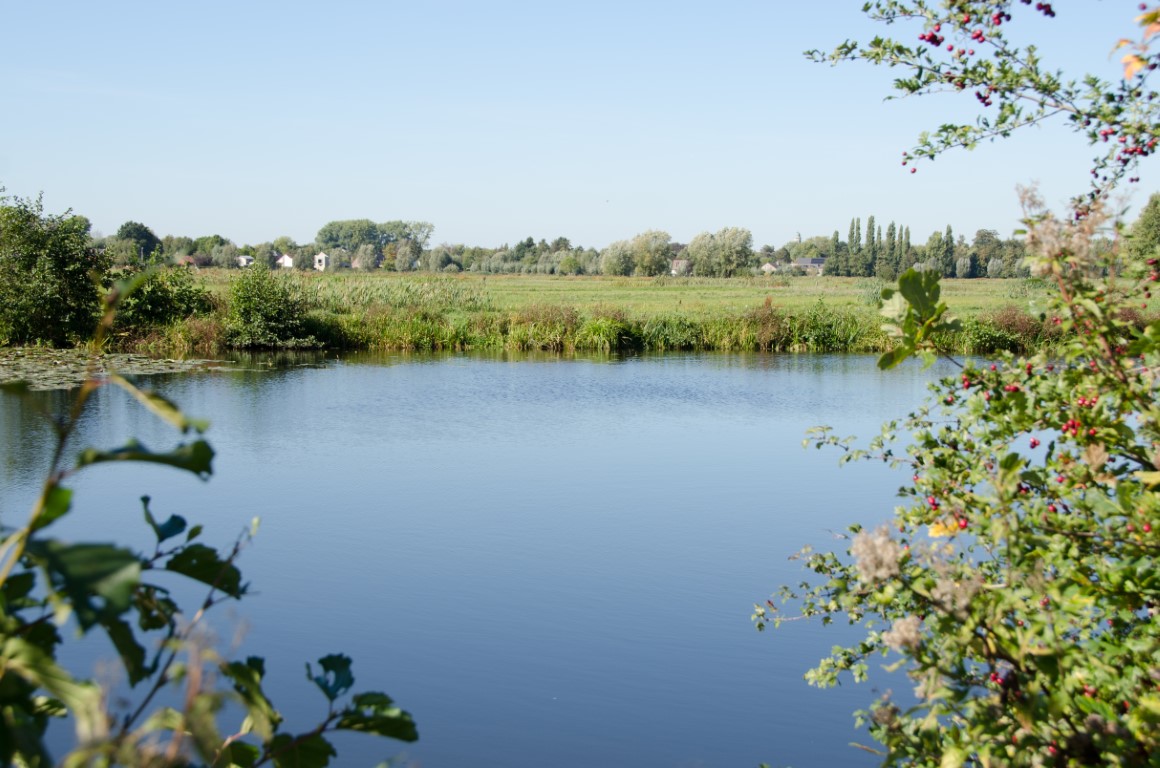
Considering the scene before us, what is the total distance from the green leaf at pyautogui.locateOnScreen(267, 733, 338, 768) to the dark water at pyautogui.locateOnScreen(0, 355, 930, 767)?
0.92 feet

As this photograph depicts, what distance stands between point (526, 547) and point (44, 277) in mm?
15877

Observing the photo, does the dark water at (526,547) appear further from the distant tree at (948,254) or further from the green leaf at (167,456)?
the distant tree at (948,254)

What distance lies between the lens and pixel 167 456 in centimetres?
92

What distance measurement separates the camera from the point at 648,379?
20.1 m

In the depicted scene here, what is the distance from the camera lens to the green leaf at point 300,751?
4.19 ft

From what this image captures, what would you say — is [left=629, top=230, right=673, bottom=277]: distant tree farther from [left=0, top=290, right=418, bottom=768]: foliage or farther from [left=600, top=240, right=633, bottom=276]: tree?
[left=0, top=290, right=418, bottom=768]: foliage

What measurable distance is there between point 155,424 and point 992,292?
33.5 metres

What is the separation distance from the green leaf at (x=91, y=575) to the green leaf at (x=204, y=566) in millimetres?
434

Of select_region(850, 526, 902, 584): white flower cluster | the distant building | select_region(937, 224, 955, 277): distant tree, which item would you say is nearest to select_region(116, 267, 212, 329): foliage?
select_region(850, 526, 902, 584): white flower cluster

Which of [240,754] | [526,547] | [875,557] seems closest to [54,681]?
[240,754]

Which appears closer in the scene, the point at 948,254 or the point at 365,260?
the point at 948,254

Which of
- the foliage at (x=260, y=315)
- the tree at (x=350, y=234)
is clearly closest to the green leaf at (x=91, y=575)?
the foliage at (x=260, y=315)

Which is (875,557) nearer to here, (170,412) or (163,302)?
(170,412)

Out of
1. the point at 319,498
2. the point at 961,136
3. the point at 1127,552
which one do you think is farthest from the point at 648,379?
the point at 1127,552
